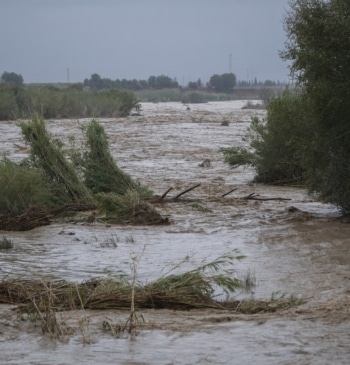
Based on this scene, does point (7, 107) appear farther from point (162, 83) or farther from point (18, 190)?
point (162, 83)

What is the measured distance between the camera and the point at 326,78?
15680 millimetres

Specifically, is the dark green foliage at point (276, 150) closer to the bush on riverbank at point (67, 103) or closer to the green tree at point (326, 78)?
the green tree at point (326, 78)

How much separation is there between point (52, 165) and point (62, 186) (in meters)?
0.47

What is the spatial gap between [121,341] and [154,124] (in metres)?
42.7

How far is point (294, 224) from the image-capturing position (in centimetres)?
1670

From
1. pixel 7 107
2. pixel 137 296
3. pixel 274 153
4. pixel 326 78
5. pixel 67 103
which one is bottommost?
pixel 137 296

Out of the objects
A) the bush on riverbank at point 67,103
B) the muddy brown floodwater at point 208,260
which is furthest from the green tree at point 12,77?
the muddy brown floodwater at point 208,260

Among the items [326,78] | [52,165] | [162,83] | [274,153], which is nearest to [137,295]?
[326,78]

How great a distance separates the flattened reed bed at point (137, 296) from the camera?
962 cm

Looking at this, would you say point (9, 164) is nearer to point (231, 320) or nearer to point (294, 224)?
point (294, 224)

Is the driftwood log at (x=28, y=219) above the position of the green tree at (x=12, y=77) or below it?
below

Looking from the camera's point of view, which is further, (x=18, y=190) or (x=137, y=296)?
(x=18, y=190)

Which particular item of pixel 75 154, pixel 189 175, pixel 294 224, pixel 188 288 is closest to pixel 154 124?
pixel 189 175

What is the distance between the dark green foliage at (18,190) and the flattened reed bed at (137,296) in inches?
282
